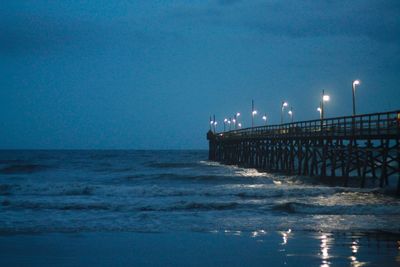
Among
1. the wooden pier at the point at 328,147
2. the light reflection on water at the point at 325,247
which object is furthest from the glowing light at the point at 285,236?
the wooden pier at the point at 328,147

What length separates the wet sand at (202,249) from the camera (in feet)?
29.7

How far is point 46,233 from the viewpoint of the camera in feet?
40.2

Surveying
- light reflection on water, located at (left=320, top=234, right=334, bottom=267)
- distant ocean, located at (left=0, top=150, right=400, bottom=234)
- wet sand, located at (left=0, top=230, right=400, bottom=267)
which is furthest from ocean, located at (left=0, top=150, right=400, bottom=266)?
light reflection on water, located at (left=320, top=234, right=334, bottom=267)

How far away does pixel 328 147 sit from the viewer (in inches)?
1089

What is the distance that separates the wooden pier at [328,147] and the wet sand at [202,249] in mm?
9525

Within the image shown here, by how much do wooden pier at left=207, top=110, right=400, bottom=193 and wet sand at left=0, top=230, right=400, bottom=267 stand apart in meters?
9.53

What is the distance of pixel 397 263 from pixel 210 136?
62975 millimetres

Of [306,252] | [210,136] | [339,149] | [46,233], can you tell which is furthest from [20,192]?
[210,136]

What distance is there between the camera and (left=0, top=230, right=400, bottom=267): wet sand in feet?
29.7

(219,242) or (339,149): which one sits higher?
(339,149)

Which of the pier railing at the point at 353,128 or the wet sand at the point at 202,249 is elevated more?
the pier railing at the point at 353,128

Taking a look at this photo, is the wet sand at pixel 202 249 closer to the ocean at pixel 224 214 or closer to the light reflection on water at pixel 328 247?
the light reflection on water at pixel 328 247

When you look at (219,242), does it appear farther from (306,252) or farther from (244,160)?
(244,160)

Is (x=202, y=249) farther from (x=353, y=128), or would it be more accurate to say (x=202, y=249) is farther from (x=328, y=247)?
(x=353, y=128)
